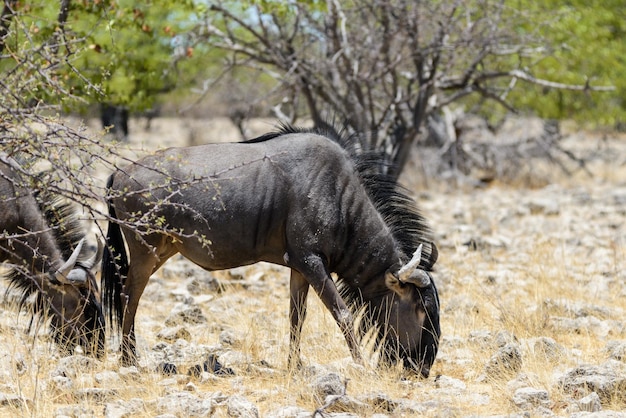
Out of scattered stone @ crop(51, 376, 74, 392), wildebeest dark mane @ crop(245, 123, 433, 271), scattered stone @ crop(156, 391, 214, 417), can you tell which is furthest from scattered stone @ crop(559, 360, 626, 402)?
scattered stone @ crop(51, 376, 74, 392)

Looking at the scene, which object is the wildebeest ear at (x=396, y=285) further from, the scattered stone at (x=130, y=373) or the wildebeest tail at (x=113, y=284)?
the wildebeest tail at (x=113, y=284)

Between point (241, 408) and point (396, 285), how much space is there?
1848mm

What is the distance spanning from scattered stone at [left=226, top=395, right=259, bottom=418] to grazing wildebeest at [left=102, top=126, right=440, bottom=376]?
111cm

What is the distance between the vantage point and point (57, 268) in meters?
6.91

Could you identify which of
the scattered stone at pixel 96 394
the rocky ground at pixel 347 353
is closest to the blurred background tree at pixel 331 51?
the rocky ground at pixel 347 353

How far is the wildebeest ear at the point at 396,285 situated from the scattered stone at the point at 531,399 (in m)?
1.45

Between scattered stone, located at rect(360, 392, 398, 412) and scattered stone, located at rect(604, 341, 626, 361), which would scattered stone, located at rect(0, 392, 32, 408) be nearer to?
scattered stone, located at rect(360, 392, 398, 412)

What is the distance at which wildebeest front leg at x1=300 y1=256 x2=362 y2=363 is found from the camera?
5922 mm

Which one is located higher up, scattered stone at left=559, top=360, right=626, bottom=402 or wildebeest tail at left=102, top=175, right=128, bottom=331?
wildebeest tail at left=102, top=175, right=128, bottom=331

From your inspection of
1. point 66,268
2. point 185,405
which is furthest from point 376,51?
point 185,405

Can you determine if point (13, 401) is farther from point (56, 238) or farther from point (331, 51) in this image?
point (331, 51)

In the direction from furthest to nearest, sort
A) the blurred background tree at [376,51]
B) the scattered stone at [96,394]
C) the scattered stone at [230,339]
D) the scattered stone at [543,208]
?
the scattered stone at [543,208] → the blurred background tree at [376,51] → the scattered stone at [230,339] → the scattered stone at [96,394]

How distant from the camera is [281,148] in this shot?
618 cm

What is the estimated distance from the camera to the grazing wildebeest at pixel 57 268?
259 inches
